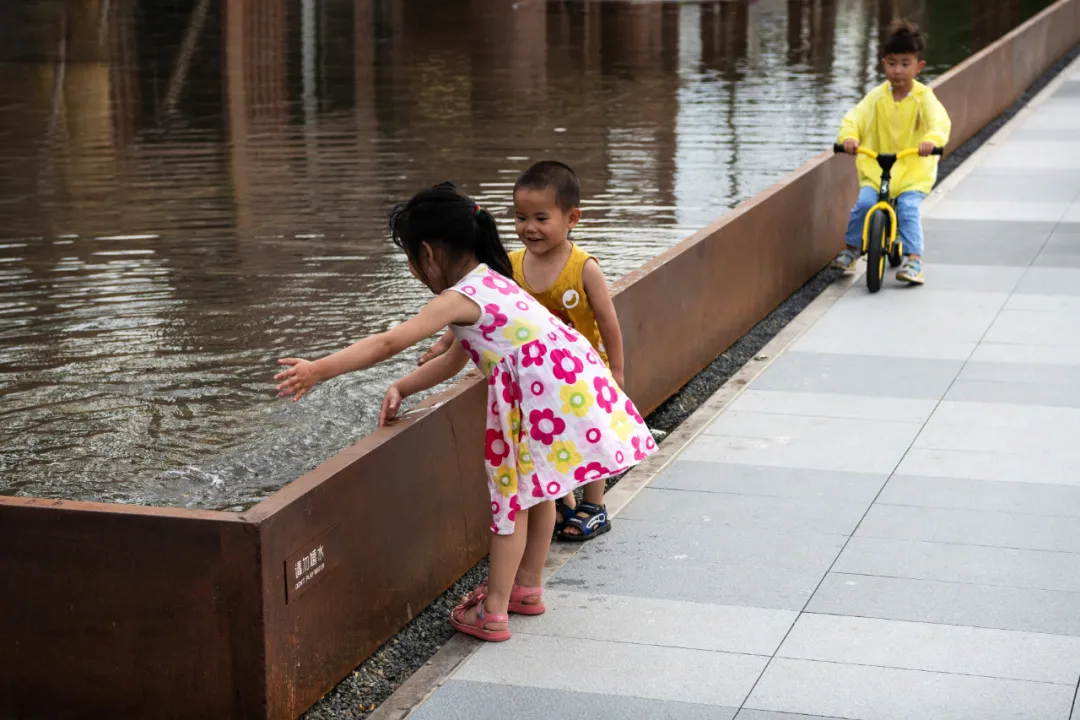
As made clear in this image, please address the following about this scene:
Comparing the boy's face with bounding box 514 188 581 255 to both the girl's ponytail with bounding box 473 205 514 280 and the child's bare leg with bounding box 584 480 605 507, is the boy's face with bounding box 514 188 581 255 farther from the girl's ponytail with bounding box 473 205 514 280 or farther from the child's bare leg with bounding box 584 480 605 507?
the child's bare leg with bounding box 584 480 605 507

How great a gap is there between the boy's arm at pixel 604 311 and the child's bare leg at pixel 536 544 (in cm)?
62

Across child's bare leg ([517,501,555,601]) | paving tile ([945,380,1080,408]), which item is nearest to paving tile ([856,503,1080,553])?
child's bare leg ([517,501,555,601])

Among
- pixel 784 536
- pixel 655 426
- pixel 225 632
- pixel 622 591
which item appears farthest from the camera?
pixel 655 426

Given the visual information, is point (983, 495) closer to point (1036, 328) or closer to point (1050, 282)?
point (1036, 328)

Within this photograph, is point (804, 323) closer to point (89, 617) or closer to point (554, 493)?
point (554, 493)

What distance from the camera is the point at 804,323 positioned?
29.5ft

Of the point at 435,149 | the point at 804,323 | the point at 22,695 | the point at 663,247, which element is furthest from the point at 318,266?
the point at 22,695

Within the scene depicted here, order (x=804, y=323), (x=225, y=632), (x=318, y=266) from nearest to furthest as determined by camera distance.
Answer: (x=225, y=632) → (x=804, y=323) → (x=318, y=266)

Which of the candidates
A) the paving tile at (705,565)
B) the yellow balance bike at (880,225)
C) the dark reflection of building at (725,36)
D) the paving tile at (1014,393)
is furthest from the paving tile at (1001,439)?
the dark reflection of building at (725,36)

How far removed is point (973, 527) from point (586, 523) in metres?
1.41

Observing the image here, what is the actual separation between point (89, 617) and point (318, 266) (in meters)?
A: 6.43

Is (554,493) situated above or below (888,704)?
above

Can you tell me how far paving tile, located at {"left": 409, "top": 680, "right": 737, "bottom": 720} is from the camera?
4.21m

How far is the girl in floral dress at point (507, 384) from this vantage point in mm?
4523
